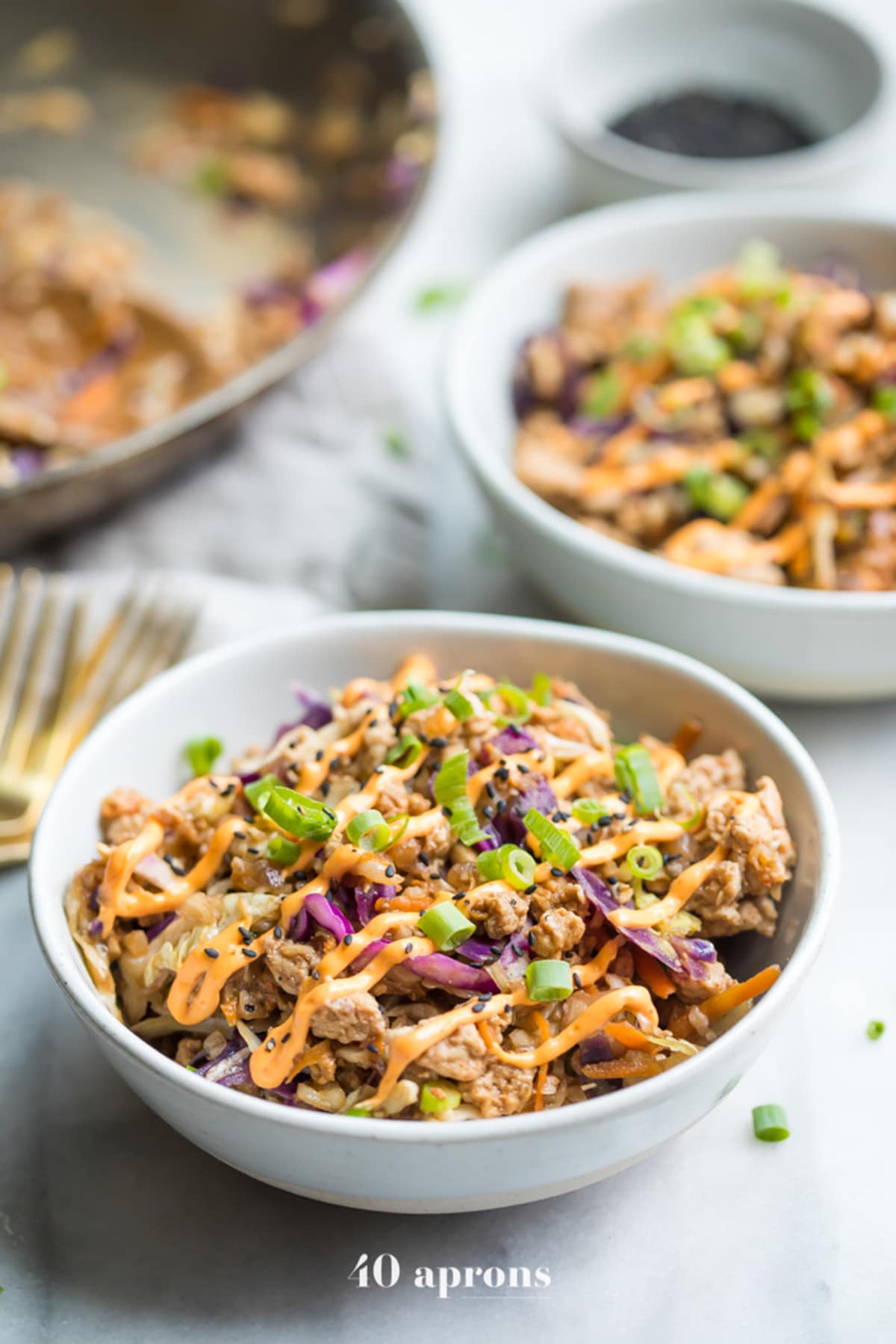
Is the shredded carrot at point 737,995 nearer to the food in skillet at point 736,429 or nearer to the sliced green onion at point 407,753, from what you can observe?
the sliced green onion at point 407,753

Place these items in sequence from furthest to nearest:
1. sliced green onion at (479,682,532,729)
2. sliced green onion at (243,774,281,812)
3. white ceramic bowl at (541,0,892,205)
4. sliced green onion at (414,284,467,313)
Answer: sliced green onion at (414,284,467,313) → white ceramic bowl at (541,0,892,205) → sliced green onion at (479,682,532,729) → sliced green onion at (243,774,281,812)

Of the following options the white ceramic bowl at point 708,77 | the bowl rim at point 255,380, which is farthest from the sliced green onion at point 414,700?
the white ceramic bowl at point 708,77

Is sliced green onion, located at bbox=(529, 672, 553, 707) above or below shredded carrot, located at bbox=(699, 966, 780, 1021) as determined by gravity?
above

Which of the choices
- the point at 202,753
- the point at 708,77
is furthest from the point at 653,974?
the point at 708,77

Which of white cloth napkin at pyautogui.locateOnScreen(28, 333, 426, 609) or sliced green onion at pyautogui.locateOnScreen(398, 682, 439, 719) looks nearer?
sliced green onion at pyautogui.locateOnScreen(398, 682, 439, 719)

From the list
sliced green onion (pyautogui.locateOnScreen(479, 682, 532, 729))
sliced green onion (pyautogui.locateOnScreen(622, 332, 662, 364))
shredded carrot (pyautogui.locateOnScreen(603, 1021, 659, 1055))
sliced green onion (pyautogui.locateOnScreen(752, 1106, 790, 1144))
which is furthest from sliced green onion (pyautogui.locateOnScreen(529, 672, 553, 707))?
sliced green onion (pyautogui.locateOnScreen(622, 332, 662, 364))

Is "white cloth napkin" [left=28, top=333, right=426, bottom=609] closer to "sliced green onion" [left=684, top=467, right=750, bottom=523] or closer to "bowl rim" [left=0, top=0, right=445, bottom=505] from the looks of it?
"bowl rim" [left=0, top=0, right=445, bottom=505]
